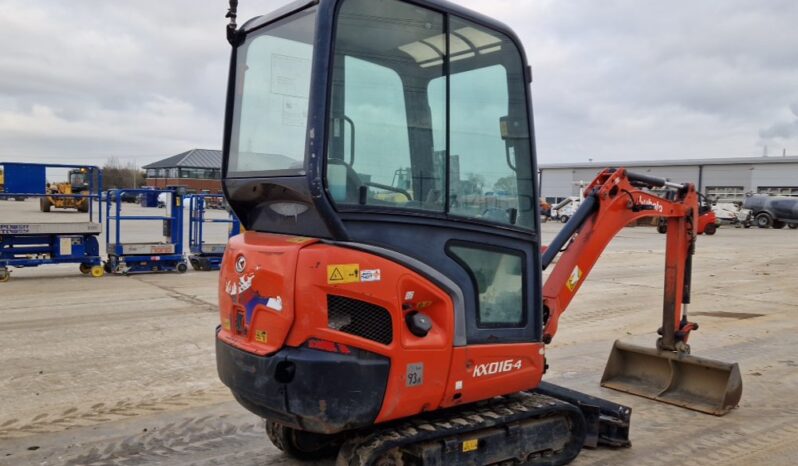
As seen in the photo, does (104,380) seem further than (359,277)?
Yes

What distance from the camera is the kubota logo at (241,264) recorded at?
357cm

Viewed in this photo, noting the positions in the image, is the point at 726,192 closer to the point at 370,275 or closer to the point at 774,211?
the point at 774,211

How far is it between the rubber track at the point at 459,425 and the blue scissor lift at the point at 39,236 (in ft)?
37.0

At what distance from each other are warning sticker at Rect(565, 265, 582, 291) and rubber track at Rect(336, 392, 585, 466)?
866 mm

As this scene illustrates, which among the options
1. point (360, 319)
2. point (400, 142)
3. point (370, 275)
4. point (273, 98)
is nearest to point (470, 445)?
point (360, 319)

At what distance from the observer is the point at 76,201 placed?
53.1 feet

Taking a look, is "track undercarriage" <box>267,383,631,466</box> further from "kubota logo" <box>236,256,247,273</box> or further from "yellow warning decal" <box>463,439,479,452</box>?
"kubota logo" <box>236,256,247,273</box>

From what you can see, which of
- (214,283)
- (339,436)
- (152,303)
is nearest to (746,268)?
(214,283)

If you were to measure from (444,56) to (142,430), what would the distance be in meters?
3.59

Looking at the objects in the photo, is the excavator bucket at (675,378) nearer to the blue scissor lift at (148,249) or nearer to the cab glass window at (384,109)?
the cab glass window at (384,109)

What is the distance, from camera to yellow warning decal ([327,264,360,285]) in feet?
10.5

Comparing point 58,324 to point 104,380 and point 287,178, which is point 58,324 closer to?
point 104,380

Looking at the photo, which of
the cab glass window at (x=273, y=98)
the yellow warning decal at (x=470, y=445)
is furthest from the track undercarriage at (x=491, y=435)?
the cab glass window at (x=273, y=98)

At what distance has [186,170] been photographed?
7219 cm
